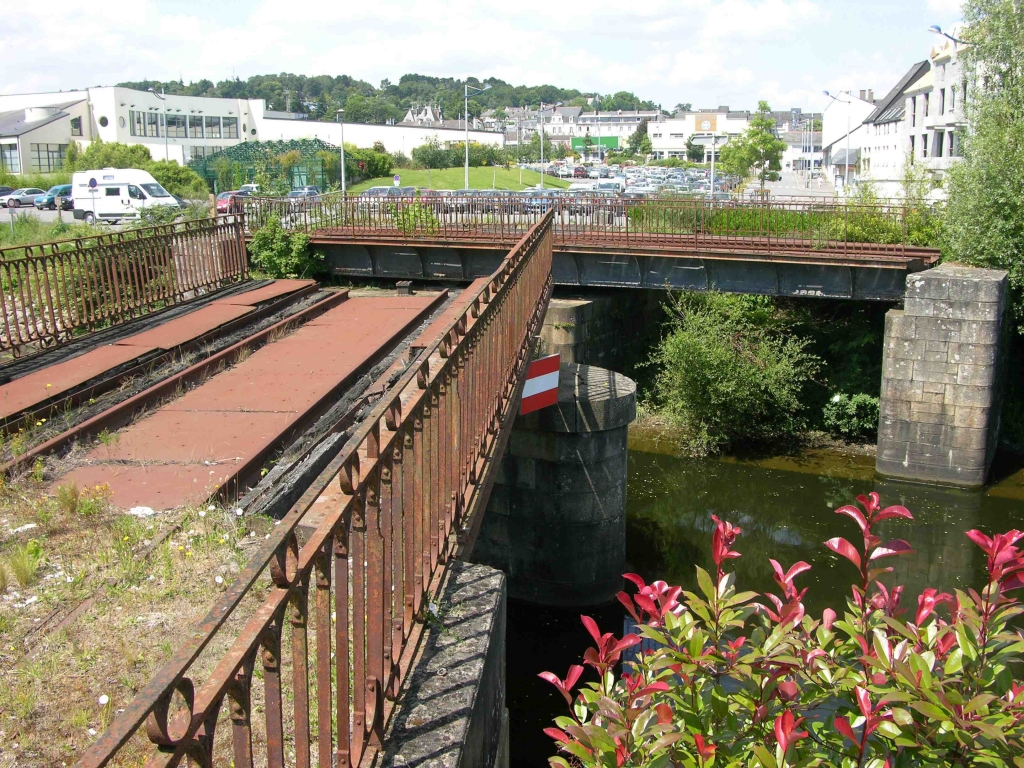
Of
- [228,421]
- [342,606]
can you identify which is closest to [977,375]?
[228,421]

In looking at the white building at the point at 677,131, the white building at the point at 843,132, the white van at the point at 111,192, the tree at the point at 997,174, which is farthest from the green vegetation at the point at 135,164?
the white building at the point at 677,131

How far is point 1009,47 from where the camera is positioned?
1930 cm

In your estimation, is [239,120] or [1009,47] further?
[239,120]

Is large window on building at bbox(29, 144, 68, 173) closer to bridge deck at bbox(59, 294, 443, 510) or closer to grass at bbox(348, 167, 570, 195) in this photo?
grass at bbox(348, 167, 570, 195)

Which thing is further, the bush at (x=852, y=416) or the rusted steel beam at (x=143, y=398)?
the bush at (x=852, y=416)

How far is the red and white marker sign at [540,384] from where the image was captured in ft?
31.2

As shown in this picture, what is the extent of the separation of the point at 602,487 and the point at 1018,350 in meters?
12.1

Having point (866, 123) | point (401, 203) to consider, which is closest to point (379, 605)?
point (401, 203)

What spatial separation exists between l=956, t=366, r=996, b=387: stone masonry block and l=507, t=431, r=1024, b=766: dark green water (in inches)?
75.3

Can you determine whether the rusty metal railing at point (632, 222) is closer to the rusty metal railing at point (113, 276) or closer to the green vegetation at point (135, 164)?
the rusty metal railing at point (113, 276)

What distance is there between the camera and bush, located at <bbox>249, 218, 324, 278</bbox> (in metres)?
17.2

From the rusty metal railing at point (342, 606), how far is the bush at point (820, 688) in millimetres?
708

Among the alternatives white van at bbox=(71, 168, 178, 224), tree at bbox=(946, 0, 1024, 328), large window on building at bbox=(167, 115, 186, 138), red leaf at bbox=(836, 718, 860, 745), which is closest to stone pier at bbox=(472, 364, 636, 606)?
red leaf at bbox=(836, 718, 860, 745)

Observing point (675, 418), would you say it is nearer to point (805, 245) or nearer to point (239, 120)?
point (805, 245)
